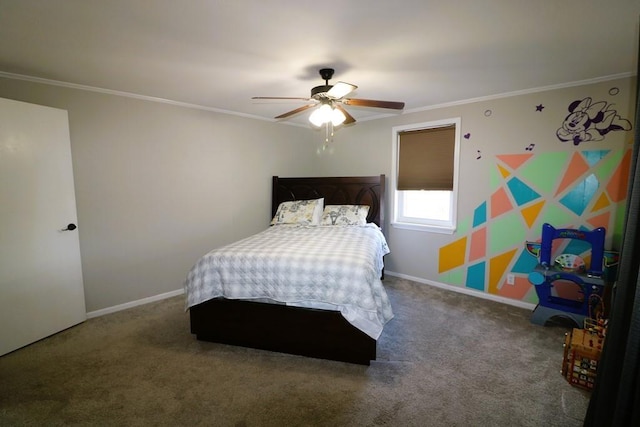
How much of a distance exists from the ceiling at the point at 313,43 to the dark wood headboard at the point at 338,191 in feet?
4.71

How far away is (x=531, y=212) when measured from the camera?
123 inches

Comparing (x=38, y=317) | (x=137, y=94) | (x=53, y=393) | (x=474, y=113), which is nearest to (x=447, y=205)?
(x=474, y=113)

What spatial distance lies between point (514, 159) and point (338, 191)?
2176 millimetres

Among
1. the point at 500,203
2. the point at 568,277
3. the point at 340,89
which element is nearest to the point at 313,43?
the point at 340,89

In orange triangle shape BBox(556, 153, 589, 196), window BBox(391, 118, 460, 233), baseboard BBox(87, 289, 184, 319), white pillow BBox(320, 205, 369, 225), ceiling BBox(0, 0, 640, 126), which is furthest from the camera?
white pillow BBox(320, 205, 369, 225)

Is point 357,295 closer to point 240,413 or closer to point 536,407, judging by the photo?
point 240,413

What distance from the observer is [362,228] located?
370cm

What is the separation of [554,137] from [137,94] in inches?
169

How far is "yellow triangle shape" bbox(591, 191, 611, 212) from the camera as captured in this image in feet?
8.89

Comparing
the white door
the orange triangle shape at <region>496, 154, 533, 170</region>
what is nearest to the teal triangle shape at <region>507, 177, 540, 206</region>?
the orange triangle shape at <region>496, 154, 533, 170</region>

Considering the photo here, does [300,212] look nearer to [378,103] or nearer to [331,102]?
[331,102]

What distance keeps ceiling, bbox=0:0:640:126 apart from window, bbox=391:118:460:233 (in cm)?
77

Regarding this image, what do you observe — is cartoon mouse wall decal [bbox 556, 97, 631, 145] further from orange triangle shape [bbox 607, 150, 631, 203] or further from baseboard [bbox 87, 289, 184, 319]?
baseboard [bbox 87, 289, 184, 319]

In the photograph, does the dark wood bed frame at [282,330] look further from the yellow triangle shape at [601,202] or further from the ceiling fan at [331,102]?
the yellow triangle shape at [601,202]
